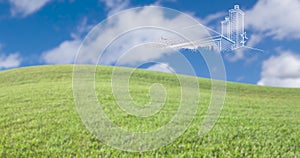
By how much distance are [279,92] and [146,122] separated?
1231 inches

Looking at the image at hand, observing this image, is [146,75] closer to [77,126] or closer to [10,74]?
[10,74]

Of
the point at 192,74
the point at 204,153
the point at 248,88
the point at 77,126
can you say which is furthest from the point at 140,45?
the point at 248,88

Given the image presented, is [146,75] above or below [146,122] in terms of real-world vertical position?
above

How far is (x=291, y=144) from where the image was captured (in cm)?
1002

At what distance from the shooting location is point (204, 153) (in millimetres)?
8047

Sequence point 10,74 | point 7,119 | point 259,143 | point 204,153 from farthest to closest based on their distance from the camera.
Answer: point 10,74
point 7,119
point 259,143
point 204,153

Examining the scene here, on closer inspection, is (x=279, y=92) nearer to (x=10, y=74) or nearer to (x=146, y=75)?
(x=146, y=75)

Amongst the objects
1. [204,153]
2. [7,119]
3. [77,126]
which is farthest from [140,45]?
[7,119]

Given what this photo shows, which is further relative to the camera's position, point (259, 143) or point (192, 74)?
point (259, 143)

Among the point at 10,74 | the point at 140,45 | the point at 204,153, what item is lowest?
the point at 204,153

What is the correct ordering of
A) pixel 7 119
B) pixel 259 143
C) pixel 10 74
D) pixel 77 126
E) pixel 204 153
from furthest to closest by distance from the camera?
pixel 10 74
pixel 7 119
pixel 77 126
pixel 259 143
pixel 204 153

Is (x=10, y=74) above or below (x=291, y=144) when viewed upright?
above

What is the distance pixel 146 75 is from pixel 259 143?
80.5 ft

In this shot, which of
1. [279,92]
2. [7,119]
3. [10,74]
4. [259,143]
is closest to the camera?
[259,143]
